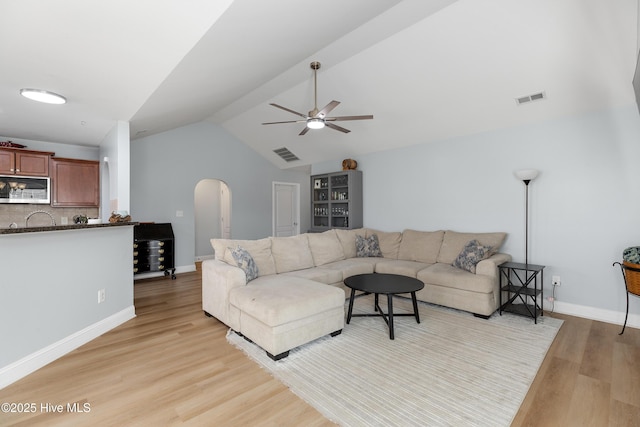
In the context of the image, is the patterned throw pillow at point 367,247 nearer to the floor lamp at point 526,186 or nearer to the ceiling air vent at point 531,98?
the floor lamp at point 526,186

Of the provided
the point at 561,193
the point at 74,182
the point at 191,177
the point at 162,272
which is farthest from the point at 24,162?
the point at 561,193

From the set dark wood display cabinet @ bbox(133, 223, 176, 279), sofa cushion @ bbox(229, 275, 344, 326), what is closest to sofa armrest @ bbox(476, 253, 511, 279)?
sofa cushion @ bbox(229, 275, 344, 326)

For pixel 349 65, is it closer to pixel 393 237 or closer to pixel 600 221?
pixel 393 237

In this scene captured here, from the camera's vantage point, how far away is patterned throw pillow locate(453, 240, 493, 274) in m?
3.78

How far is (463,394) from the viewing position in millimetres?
2074

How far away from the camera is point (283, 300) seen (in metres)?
2.68

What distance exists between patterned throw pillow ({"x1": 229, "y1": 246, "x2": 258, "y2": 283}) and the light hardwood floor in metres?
0.66

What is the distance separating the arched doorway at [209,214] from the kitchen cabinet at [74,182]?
288cm

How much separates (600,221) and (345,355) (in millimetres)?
3399

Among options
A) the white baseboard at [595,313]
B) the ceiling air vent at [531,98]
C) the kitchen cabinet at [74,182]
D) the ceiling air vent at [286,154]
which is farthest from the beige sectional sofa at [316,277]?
the kitchen cabinet at [74,182]

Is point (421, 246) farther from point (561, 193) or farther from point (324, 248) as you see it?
point (561, 193)

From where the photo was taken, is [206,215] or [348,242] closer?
[348,242]

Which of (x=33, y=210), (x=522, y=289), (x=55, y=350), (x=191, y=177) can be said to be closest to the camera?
(x=55, y=350)

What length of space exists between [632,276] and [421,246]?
7.72 feet
